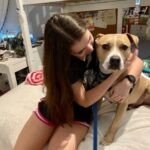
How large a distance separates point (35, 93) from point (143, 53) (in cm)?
100

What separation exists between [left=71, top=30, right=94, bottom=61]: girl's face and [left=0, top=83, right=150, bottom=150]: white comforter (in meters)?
0.38

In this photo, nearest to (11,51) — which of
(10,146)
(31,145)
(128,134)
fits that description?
(10,146)

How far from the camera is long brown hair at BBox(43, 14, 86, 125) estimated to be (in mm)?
805

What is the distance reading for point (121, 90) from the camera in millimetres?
934

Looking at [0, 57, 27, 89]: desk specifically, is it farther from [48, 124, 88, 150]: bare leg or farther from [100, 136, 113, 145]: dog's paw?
[100, 136, 113, 145]: dog's paw

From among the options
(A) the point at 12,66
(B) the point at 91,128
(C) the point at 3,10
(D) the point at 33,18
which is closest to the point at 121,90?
(B) the point at 91,128

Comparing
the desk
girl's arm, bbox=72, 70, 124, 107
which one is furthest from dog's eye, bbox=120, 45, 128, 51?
the desk

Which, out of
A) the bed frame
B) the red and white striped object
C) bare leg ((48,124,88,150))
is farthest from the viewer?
the bed frame

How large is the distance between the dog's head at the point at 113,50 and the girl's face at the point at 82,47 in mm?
79

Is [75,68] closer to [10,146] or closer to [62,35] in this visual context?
[62,35]

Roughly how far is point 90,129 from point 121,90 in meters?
0.25

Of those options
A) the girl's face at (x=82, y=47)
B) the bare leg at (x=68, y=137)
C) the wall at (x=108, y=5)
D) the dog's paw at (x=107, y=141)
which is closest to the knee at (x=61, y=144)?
the bare leg at (x=68, y=137)

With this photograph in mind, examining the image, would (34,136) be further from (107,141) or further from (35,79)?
(35,79)

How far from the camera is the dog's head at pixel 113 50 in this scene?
868mm
